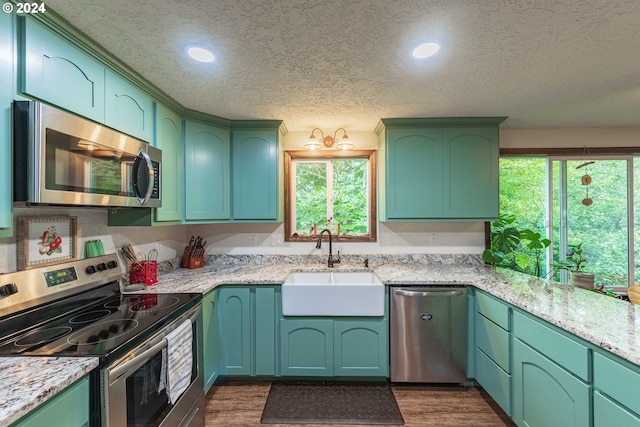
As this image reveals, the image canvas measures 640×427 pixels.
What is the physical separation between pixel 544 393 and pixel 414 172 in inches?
68.4

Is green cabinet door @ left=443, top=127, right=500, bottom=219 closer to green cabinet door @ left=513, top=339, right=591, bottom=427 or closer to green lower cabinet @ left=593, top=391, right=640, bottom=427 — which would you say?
green cabinet door @ left=513, top=339, right=591, bottom=427

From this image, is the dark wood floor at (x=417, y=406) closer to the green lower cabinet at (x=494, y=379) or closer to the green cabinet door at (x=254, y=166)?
the green lower cabinet at (x=494, y=379)

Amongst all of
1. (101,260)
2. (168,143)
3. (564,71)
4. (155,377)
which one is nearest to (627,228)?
(564,71)

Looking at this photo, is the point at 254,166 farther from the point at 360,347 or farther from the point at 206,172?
the point at 360,347

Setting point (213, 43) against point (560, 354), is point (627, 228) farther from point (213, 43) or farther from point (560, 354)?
point (213, 43)

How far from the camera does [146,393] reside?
1256 mm

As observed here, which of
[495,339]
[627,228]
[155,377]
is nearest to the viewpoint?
[155,377]

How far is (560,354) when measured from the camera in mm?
1328

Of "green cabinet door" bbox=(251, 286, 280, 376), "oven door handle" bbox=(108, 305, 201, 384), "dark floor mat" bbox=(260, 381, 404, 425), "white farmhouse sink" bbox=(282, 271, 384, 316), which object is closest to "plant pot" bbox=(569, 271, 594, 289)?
"white farmhouse sink" bbox=(282, 271, 384, 316)

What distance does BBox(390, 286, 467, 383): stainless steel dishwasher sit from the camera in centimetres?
213

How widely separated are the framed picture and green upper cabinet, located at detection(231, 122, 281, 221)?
1.18 meters

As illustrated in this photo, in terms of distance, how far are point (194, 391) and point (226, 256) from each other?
1348mm

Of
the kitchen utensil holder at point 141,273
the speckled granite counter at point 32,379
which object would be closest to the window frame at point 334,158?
the kitchen utensil holder at point 141,273

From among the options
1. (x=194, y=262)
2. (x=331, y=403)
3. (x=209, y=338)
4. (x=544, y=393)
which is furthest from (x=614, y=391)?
(x=194, y=262)
